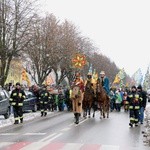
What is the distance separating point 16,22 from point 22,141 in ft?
73.2

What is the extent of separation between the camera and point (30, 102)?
1208 inches

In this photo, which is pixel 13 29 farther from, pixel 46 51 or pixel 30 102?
pixel 46 51

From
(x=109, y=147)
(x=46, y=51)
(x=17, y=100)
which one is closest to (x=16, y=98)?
(x=17, y=100)

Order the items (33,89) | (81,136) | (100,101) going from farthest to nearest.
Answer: (33,89) < (100,101) < (81,136)

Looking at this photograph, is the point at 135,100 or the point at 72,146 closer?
the point at 72,146

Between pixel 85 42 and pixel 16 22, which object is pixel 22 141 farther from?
pixel 85 42

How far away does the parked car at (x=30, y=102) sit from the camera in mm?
29969

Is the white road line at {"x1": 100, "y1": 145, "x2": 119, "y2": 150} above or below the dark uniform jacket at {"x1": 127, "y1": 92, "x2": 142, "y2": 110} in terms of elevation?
below

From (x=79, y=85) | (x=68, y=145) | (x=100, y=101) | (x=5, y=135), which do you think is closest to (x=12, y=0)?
(x=100, y=101)

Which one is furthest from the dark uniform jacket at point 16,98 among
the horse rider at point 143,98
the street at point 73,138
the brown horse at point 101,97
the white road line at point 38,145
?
the white road line at point 38,145

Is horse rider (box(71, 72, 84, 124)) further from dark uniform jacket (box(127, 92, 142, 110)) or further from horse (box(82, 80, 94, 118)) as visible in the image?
horse (box(82, 80, 94, 118))

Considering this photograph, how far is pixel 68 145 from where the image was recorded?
13930mm

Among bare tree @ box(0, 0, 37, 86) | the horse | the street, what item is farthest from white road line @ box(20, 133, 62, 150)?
bare tree @ box(0, 0, 37, 86)

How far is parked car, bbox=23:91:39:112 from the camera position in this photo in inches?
1180
